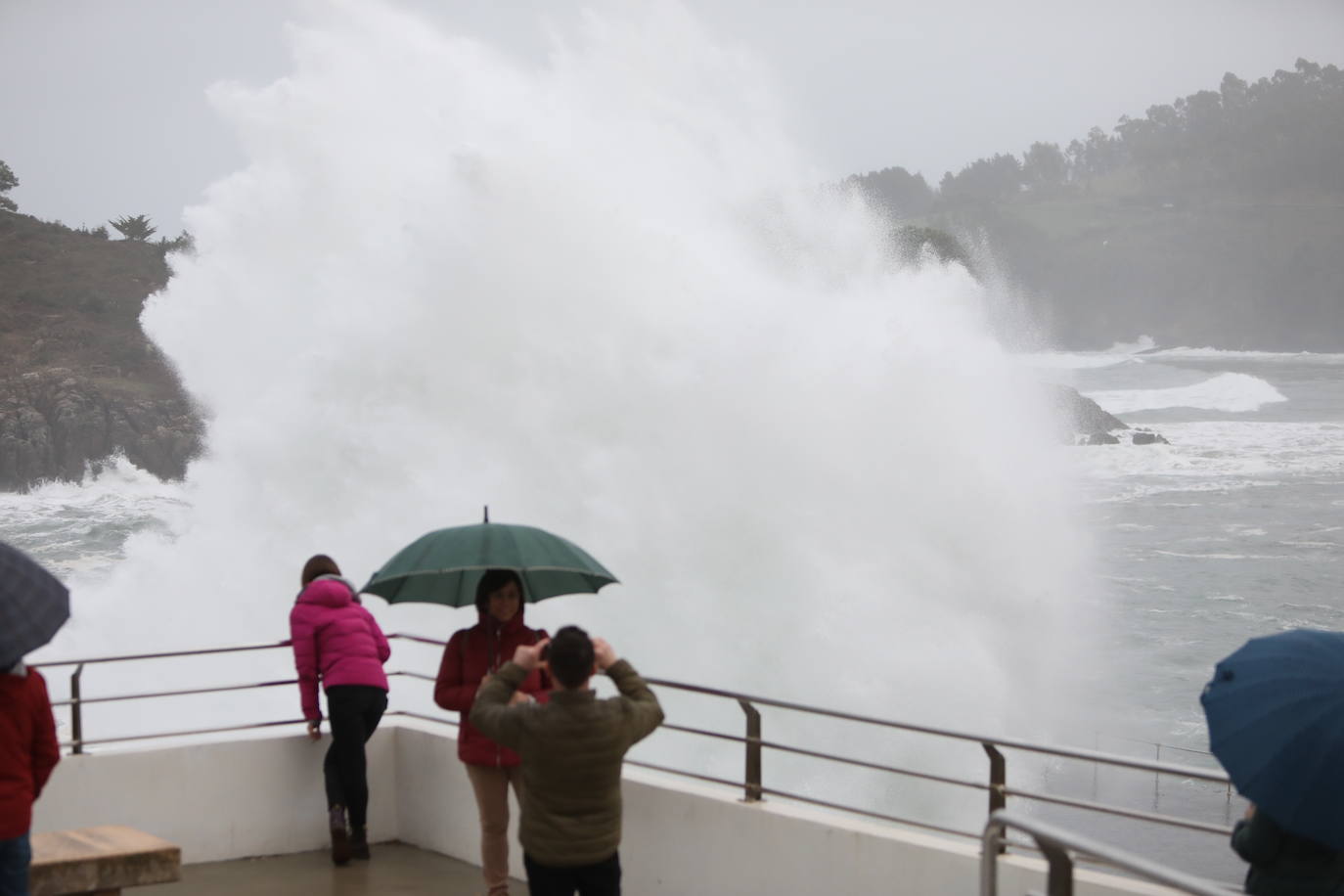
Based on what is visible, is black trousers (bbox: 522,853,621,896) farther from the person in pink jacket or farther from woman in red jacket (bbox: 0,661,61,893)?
the person in pink jacket

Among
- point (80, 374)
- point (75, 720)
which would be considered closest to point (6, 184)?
point (80, 374)

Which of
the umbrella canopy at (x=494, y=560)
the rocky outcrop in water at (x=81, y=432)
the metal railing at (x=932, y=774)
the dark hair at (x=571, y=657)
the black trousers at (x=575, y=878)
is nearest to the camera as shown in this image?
the dark hair at (x=571, y=657)

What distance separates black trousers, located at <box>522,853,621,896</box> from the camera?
14.0 feet

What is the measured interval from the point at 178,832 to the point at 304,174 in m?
21.7

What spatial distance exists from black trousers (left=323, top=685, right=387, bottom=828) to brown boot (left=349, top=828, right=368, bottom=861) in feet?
0.12

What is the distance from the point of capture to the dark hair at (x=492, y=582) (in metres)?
5.13

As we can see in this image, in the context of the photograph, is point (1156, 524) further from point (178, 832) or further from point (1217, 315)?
point (178, 832)

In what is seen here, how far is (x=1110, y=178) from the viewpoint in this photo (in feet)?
417

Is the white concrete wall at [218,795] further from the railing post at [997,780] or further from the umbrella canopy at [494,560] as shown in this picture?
the railing post at [997,780]

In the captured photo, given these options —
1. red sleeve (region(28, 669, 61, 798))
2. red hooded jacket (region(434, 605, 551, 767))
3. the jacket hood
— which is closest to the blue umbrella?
red hooded jacket (region(434, 605, 551, 767))

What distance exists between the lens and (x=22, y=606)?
369 cm

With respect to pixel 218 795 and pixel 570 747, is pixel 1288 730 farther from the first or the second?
pixel 218 795

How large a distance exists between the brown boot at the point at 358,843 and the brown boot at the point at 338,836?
48 mm

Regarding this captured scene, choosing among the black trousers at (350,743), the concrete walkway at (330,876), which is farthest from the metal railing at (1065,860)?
the black trousers at (350,743)
